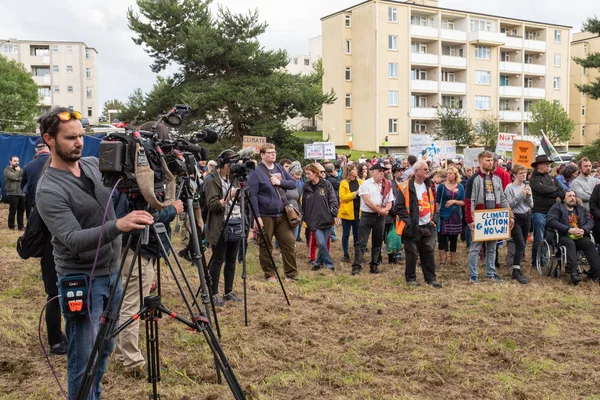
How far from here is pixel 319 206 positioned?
10125 mm

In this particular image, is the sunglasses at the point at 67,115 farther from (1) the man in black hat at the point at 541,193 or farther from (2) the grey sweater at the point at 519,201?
(1) the man in black hat at the point at 541,193

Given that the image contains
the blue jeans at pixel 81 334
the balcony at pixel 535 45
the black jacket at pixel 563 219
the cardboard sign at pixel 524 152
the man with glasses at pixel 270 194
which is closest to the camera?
the blue jeans at pixel 81 334

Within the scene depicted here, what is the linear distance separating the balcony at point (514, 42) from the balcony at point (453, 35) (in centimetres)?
546

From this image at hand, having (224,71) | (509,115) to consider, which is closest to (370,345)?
(224,71)

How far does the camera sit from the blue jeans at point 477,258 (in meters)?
8.97

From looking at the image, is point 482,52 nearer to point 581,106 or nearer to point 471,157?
point 581,106

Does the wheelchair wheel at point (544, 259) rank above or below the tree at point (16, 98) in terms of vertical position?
below

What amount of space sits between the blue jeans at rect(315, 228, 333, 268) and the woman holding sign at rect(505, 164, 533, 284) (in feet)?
10.2

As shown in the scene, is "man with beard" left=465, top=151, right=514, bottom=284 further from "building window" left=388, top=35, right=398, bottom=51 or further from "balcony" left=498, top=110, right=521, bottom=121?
"balcony" left=498, top=110, right=521, bottom=121

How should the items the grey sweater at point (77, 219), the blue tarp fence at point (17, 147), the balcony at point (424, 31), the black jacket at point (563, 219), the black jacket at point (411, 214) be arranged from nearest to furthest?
the grey sweater at point (77, 219) < the black jacket at point (411, 214) < the black jacket at point (563, 219) < the blue tarp fence at point (17, 147) < the balcony at point (424, 31)

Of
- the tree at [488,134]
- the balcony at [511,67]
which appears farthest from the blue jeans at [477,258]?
the balcony at [511,67]

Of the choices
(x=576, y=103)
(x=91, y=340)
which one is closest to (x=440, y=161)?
(x=91, y=340)

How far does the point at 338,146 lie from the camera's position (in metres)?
55.1

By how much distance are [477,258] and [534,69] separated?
57.2 meters
